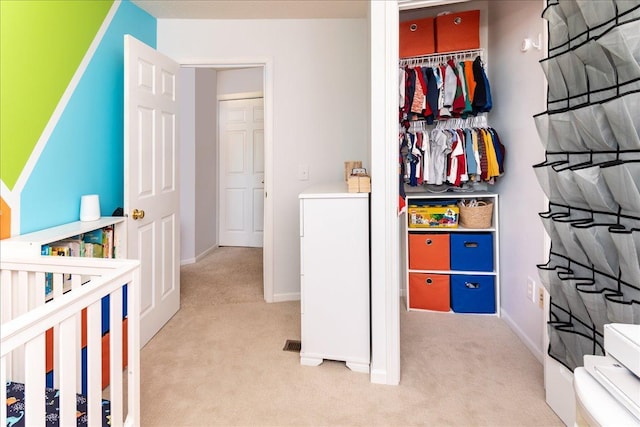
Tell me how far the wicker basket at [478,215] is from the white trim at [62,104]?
8.70 feet

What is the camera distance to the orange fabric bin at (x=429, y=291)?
2.79 metres

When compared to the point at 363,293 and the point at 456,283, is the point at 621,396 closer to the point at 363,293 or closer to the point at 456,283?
the point at 363,293

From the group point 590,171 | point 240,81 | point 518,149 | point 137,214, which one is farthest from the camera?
point 240,81

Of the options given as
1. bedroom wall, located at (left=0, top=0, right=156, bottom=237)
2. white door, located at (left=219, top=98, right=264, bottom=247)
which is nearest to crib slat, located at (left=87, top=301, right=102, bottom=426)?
bedroom wall, located at (left=0, top=0, right=156, bottom=237)

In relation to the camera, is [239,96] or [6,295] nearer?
[6,295]

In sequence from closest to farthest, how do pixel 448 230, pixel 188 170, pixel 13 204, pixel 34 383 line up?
pixel 34 383 < pixel 13 204 < pixel 448 230 < pixel 188 170

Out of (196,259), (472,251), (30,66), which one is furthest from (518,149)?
(196,259)

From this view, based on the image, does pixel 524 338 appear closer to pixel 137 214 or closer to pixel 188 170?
pixel 137 214

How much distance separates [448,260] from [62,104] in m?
2.69

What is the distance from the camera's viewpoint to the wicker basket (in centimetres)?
263

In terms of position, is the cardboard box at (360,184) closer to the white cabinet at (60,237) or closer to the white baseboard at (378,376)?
the white baseboard at (378,376)

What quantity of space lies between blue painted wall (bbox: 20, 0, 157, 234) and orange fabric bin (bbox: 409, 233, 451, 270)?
2.18 metres

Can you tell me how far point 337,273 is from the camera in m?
1.93

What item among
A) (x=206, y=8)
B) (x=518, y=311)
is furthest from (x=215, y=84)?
(x=518, y=311)
